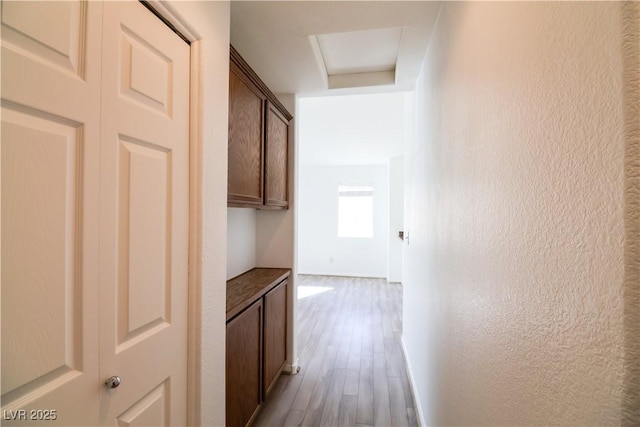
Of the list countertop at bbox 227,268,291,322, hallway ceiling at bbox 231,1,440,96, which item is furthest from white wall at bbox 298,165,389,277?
countertop at bbox 227,268,291,322

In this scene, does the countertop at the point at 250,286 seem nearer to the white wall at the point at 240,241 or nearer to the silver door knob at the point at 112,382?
the white wall at the point at 240,241

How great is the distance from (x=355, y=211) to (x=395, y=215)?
1.01 m

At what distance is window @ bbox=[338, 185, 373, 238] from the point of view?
6543 millimetres

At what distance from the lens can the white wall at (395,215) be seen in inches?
231

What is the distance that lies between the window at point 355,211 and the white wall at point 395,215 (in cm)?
65

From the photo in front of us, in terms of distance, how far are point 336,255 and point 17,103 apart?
6.29m

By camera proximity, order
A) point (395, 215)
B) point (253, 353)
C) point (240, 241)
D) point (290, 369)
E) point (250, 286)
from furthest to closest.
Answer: point (395, 215)
point (290, 369)
point (240, 241)
point (250, 286)
point (253, 353)

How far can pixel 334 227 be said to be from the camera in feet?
22.0

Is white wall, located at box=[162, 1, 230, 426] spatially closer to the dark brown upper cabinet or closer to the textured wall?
the dark brown upper cabinet

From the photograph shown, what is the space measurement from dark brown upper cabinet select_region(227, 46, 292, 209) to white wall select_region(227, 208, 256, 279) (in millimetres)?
311

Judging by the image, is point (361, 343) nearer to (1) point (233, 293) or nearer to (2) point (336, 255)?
(1) point (233, 293)

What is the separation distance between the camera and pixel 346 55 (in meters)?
2.06

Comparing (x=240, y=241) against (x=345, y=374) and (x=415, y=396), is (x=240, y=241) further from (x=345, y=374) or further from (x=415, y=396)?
(x=415, y=396)

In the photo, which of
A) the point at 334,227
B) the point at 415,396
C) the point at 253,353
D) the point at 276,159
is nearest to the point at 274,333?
the point at 253,353
